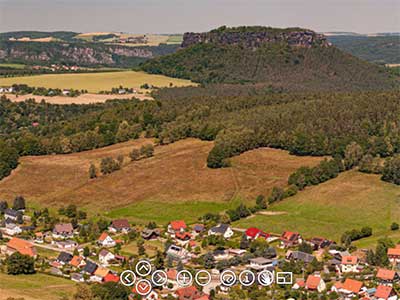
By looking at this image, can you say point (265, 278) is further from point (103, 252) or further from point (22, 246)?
point (22, 246)

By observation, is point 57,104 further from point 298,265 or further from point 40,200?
point 298,265

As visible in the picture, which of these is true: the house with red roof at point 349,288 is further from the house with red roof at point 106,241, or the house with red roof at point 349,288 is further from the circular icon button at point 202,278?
the house with red roof at point 106,241

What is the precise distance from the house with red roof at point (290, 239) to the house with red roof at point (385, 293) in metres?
15.3

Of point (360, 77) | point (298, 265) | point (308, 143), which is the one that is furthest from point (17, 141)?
point (360, 77)

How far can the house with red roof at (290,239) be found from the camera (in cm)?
6383

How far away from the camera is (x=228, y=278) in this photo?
52.7m

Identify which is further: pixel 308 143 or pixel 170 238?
pixel 308 143

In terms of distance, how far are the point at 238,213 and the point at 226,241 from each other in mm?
8080

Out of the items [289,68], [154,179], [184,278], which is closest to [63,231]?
[154,179]

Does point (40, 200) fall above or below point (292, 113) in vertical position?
below

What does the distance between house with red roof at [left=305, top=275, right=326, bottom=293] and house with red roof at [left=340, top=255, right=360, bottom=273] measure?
4994mm

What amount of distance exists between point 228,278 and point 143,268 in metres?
6.68

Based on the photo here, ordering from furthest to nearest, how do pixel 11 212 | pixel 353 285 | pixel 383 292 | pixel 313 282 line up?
pixel 11 212 < pixel 313 282 < pixel 353 285 < pixel 383 292

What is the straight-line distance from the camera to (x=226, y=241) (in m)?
64.1
